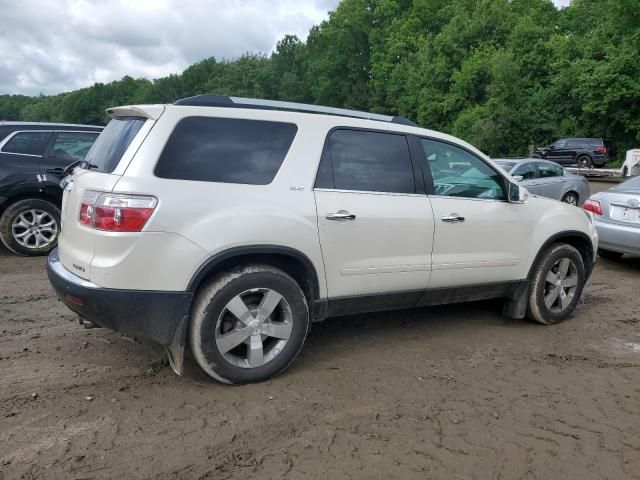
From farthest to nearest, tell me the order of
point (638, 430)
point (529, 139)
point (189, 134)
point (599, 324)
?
point (529, 139)
point (599, 324)
point (189, 134)
point (638, 430)

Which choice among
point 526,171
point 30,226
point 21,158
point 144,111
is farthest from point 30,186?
point 526,171

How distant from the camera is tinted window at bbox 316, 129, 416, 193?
12.9ft

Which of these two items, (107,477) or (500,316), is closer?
(107,477)

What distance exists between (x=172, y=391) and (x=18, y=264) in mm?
4620

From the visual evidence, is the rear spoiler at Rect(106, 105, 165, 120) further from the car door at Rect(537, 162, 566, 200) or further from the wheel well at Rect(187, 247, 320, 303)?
the car door at Rect(537, 162, 566, 200)

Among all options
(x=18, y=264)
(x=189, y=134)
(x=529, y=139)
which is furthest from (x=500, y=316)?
(x=529, y=139)

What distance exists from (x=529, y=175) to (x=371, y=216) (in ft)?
34.3

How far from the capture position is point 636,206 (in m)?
7.23

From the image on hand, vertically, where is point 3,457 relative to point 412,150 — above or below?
below

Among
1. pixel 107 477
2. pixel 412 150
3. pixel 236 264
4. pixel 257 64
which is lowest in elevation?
pixel 107 477

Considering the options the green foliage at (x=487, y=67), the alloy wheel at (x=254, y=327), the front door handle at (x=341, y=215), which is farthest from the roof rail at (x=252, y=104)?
the green foliage at (x=487, y=67)

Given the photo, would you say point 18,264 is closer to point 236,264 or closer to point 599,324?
point 236,264

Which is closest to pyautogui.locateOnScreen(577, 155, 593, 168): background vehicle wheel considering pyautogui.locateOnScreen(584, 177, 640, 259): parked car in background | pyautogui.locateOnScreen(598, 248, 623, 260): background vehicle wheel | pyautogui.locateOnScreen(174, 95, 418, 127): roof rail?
pyautogui.locateOnScreen(598, 248, 623, 260): background vehicle wheel

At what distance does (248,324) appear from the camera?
3568 millimetres
